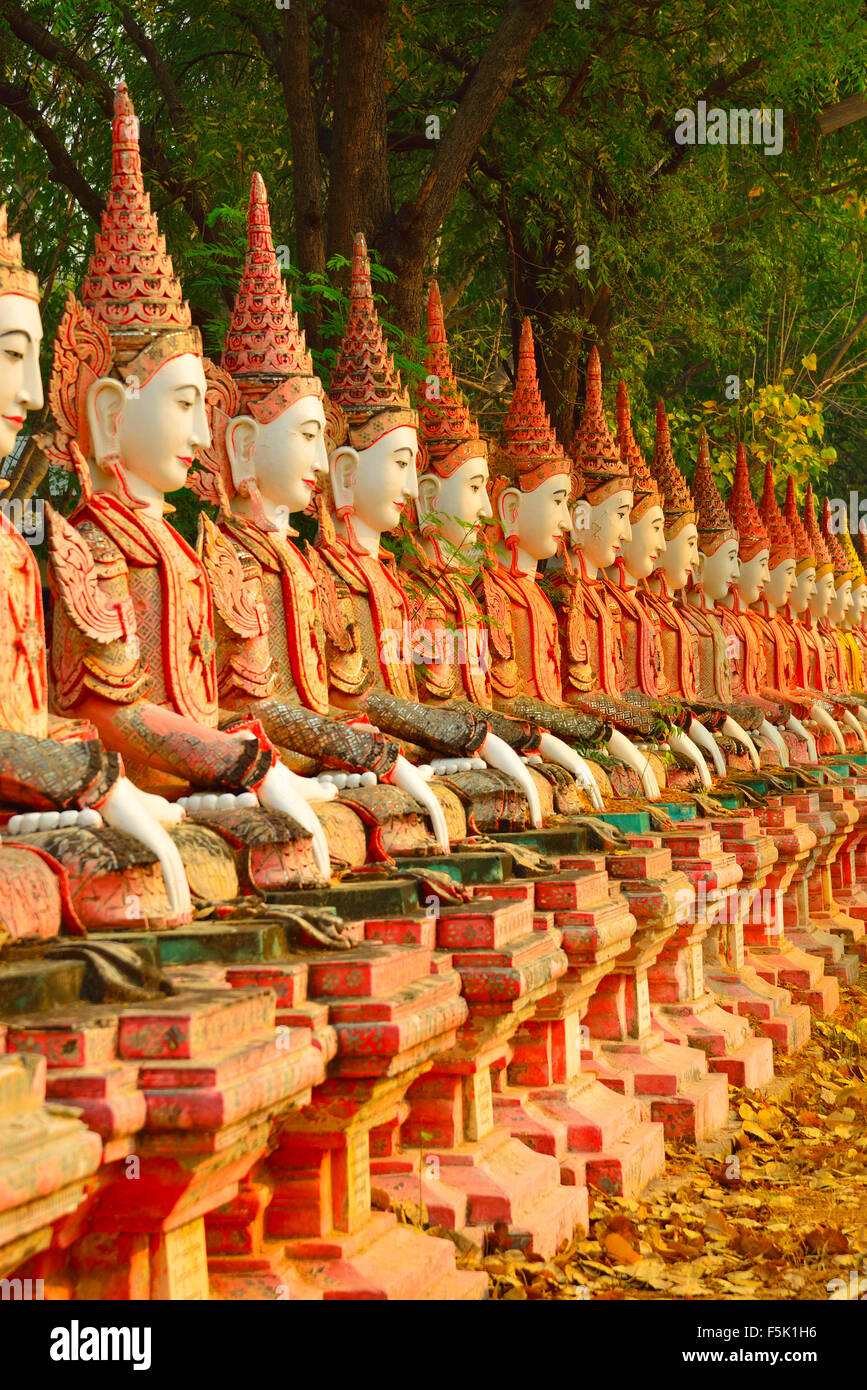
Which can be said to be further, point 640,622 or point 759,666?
point 759,666

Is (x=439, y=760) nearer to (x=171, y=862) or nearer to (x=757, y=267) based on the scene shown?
(x=171, y=862)

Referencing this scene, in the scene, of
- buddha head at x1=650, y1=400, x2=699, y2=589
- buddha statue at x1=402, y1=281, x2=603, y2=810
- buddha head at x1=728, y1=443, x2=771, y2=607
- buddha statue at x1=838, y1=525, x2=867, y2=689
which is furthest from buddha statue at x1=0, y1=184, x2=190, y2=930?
buddha statue at x1=838, y1=525, x2=867, y2=689

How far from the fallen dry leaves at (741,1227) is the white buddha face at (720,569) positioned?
5.87 m

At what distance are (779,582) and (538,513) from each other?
595 cm

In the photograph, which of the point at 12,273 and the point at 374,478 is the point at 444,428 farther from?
the point at 12,273

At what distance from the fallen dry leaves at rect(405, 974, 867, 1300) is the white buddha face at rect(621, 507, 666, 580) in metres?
4.11

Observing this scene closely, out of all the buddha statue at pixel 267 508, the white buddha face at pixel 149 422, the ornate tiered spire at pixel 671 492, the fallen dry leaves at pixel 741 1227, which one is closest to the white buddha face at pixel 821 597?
the ornate tiered spire at pixel 671 492

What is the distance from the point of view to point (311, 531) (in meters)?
8.48

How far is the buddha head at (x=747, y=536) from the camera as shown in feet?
44.7

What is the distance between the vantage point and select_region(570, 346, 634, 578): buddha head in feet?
33.3

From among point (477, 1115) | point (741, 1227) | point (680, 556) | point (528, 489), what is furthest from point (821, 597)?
point (477, 1115)

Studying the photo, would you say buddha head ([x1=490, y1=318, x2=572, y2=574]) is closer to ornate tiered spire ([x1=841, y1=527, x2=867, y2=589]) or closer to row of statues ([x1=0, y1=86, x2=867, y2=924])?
row of statues ([x1=0, y1=86, x2=867, y2=924])

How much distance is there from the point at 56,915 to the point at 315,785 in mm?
1587

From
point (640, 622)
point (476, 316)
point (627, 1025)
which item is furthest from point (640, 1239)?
point (476, 316)
